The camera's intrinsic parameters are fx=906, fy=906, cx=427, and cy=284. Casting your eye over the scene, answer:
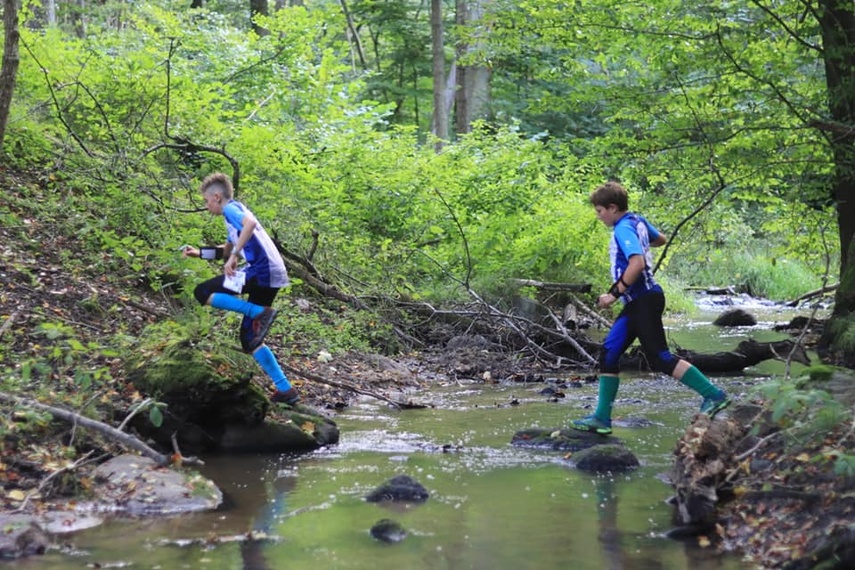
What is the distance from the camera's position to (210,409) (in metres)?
7.30

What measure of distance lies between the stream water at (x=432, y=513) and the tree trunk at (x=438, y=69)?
13.6 metres

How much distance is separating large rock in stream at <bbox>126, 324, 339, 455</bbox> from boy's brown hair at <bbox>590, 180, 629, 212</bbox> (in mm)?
2923

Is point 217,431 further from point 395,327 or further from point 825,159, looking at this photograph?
point 825,159

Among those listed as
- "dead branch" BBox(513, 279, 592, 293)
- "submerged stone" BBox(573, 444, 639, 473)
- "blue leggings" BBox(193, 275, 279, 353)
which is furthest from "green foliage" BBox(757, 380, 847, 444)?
"dead branch" BBox(513, 279, 592, 293)

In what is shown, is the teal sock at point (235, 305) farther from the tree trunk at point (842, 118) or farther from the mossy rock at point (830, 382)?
the tree trunk at point (842, 118)

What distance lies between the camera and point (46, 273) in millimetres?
9672

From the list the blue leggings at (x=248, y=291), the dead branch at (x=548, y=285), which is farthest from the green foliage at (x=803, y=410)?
the dead branch at (x=548, y=285)

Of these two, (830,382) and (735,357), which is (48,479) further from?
(735,357)

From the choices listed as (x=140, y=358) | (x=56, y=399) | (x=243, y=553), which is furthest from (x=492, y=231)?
(x=243, y=553)

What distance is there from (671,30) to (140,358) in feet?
24.6

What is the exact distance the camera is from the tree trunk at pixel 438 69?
839 inches

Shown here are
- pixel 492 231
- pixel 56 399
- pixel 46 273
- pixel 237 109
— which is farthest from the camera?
pixel 237 109

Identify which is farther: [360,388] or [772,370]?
[772,370]

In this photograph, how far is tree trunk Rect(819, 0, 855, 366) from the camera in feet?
32.5
